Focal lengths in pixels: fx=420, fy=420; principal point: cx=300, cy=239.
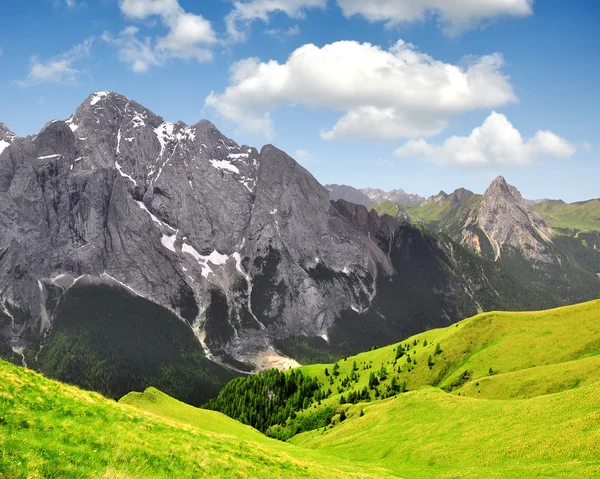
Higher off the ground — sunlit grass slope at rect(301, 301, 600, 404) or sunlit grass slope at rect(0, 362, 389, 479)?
sunlit grass slope at rect(301, 301, 600, 404)

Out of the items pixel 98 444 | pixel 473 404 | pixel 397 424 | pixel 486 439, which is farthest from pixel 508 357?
pixel 98 444

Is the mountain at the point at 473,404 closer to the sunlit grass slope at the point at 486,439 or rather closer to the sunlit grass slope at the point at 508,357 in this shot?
the sunlit grass slope at the point at 486,439

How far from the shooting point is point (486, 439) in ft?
186

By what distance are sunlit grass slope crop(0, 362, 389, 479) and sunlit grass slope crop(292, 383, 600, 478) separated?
21.2 metres

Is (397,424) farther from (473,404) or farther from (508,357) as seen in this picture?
(508,357)

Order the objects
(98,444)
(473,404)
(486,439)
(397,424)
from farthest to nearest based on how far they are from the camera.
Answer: (397,424) → (473,404) → (486,439) → (98,444)

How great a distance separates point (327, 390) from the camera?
572 ft

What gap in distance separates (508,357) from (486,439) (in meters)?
75.1

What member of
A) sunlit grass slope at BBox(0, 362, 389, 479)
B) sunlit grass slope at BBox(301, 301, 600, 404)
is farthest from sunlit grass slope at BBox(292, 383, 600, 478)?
sunlit grass slope at BBox(0, 362, 389, 479)

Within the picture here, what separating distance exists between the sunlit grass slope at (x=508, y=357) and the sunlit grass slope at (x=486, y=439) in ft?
62.9

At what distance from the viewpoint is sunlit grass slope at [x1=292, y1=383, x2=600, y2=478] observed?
148 feet

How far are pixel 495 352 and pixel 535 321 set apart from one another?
19.3 m

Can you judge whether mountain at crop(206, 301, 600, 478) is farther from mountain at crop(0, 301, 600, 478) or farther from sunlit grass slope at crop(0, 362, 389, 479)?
sunlit grass slope at crop(0, 362, 389, 479)

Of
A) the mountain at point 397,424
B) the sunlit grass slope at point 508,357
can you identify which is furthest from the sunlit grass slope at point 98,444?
the sunlit grass slope at point 508,357
